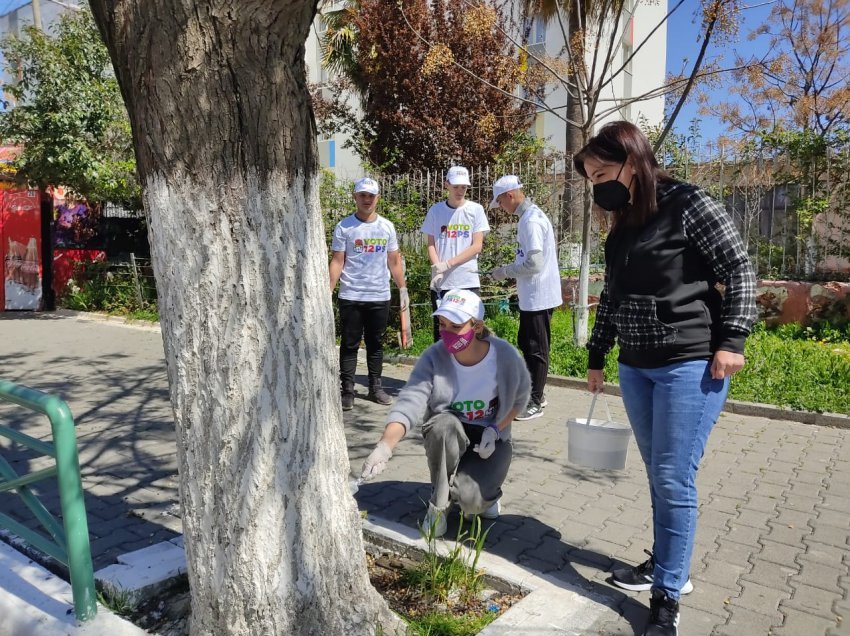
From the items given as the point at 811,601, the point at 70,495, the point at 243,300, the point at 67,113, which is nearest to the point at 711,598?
the point at 811,601

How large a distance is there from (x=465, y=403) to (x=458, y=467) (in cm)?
33

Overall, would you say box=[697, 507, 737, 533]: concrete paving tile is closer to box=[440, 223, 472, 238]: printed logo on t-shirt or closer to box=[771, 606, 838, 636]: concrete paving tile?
box=[771, 606, 838, 636]: concrete paving tile

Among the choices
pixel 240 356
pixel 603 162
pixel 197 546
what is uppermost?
pixel 603 162

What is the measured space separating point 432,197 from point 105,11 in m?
8.17

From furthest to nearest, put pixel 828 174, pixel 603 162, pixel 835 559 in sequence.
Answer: pixel 828 174, pixel 835 559, pixel 603 162

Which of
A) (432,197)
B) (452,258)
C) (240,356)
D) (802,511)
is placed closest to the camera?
(240,356)

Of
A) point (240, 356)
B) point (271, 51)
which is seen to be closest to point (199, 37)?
point (271, 51)

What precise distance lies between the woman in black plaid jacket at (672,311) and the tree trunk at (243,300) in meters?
1.19

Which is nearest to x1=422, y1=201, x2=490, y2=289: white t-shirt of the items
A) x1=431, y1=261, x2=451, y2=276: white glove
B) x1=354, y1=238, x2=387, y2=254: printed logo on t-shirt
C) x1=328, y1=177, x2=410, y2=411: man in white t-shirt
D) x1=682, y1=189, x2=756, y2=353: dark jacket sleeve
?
x1=431, y1=261, x2=451, y2=276: white glove

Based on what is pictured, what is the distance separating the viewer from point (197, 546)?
99.6 inches

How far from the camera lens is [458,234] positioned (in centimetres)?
628

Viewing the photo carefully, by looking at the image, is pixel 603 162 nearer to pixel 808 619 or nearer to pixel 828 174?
pixel 808 619

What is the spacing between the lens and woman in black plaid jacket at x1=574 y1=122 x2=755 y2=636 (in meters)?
2.73

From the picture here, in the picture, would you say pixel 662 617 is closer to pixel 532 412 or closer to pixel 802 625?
pixel 802 625
